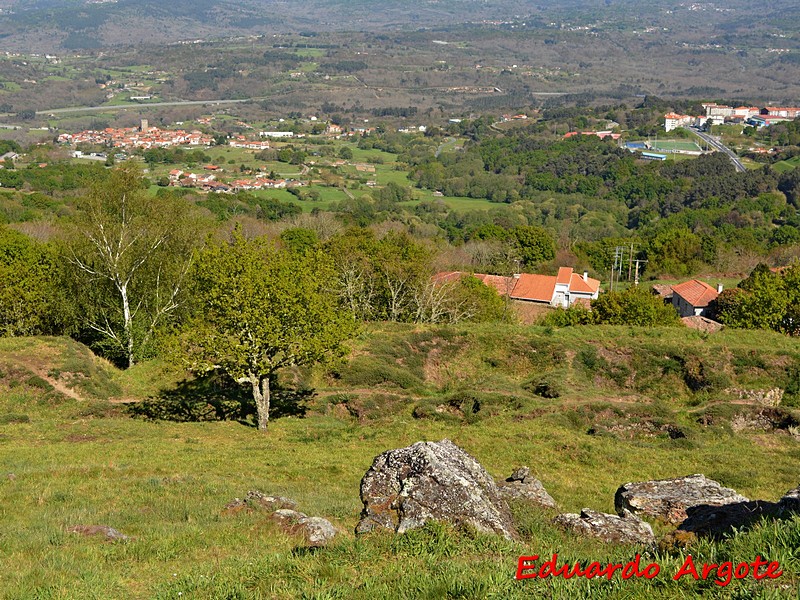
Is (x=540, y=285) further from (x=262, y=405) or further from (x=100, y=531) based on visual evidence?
(x=100, y=531)

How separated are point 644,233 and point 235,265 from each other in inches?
4075

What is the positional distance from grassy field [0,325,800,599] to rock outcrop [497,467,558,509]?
1188mm

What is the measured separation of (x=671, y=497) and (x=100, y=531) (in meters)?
11.2

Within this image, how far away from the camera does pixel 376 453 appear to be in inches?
993

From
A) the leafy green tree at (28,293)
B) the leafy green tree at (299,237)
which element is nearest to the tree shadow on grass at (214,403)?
the leafy green tree at (28,293)

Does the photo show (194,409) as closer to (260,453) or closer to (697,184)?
(260,453)

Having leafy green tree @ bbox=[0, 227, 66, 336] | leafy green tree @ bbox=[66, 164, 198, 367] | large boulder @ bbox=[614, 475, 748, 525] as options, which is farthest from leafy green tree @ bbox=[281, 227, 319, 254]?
large boulder @ bbox=[614, 475, 748, 525]

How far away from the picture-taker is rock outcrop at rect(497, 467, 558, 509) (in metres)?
15.9

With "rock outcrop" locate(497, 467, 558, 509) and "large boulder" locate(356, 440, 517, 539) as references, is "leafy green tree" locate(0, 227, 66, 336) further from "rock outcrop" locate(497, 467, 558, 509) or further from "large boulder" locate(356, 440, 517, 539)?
"large boulder" locate(356, 440, 517, 539)

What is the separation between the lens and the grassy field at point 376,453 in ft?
34.5

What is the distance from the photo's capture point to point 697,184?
503 feet

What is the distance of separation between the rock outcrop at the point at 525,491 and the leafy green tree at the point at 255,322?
12331 millimetres

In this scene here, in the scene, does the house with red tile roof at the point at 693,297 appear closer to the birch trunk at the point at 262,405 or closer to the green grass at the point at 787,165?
the birch trunk at the point at 262,405

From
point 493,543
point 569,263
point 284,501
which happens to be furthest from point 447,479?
point 569,263
